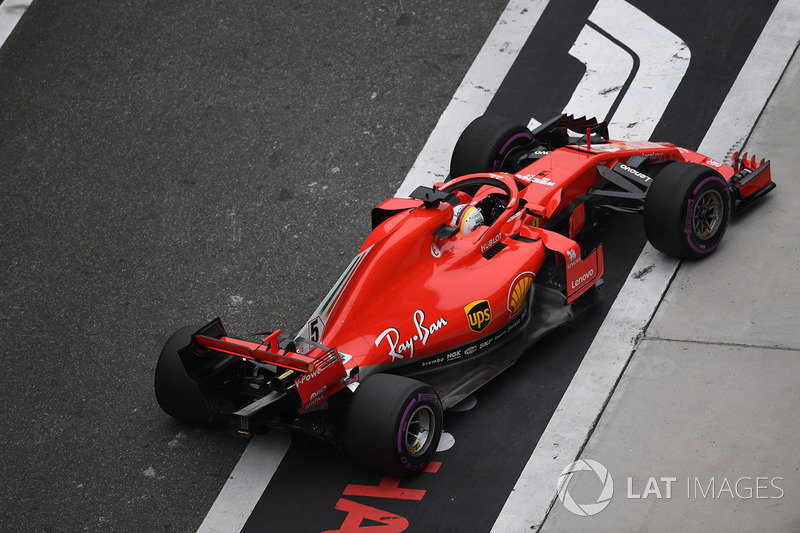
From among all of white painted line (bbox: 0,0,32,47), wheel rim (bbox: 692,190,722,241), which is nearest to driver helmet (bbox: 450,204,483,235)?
wheel rim (bbox: 692,190,722,241)

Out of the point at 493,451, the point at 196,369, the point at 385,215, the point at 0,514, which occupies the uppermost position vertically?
the point at 385,215

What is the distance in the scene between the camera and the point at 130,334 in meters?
8.33

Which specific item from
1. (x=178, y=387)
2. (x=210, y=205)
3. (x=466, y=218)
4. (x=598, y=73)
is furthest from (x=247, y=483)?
(x=598, y=73)

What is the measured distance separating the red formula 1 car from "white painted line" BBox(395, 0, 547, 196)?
3.78ft

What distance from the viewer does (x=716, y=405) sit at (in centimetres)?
664

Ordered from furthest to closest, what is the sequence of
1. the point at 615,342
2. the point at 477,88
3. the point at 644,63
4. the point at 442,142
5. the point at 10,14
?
1. the point at 10,14
2. the point at 477,88
3. the point at 644,63
4. the point at 442,142
5. the point at 615,342

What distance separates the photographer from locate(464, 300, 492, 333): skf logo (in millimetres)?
7016

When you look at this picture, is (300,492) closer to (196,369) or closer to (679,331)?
(196,369)

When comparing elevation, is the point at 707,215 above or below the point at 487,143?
below

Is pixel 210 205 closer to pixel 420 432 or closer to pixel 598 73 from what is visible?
pixel 420 432

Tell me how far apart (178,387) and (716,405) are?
3660 millimetres

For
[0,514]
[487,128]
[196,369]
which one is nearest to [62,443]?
[0,514]

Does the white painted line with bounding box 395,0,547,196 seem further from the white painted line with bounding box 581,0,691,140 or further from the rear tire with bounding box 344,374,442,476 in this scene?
the rear tire with bounding box 344,374,442,476

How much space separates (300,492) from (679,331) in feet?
9.73
